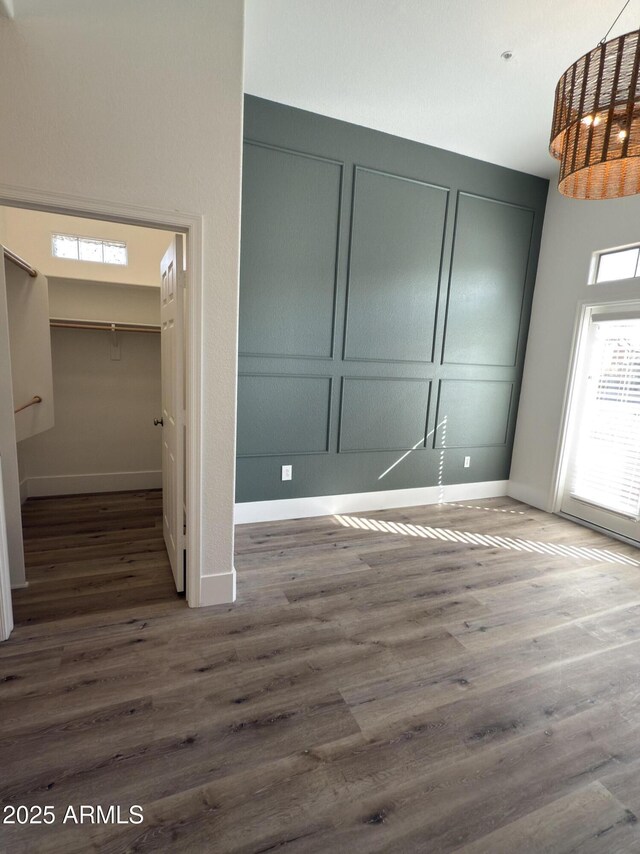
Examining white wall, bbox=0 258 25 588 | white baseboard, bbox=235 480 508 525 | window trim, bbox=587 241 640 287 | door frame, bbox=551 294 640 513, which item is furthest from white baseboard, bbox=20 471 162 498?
window trim, bbox=587 241 640 287

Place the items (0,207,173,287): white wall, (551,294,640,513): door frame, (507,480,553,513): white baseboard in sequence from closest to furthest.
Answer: (0,207,173,287): white wall < (551,294,640,513): door frame < (507,480,553,513): white baseboard

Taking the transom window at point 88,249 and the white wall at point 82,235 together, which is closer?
the white wall at point 82,235

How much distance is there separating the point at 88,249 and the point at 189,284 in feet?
7.26

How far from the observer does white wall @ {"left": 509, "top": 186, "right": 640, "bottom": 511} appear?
354 cm

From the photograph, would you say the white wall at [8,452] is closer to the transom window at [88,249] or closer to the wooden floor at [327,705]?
the wooden floor at [327,705]

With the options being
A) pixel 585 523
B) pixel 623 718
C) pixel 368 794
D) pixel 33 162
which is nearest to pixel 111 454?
pixel 33 162

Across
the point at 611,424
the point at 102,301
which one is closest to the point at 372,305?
the point at 611,424

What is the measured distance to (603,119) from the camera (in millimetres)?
1490

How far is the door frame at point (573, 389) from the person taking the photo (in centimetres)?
366

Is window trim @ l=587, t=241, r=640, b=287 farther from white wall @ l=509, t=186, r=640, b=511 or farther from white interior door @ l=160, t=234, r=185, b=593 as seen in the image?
white interior door @ l=160, t=234, r=185, b=593

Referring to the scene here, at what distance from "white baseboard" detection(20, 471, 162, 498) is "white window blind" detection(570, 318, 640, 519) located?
4093 mm

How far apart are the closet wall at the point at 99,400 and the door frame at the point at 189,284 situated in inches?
77.4

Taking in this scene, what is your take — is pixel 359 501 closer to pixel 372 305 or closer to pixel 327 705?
pixel 372 305

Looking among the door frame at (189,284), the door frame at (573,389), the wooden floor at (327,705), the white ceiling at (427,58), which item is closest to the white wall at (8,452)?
the wooden floor at (327,705)
